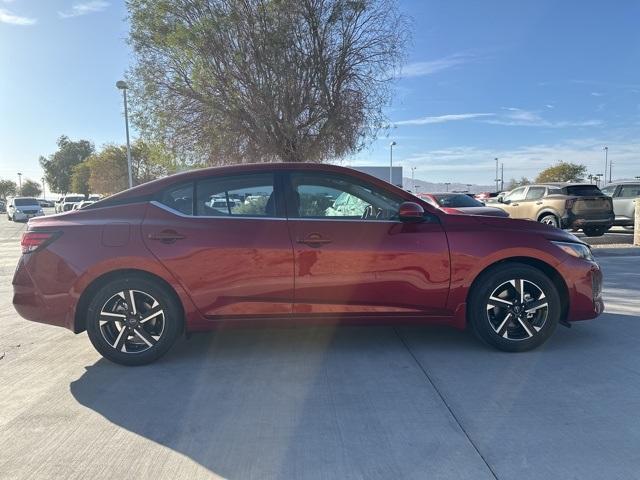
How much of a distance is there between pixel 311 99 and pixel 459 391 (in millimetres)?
13249

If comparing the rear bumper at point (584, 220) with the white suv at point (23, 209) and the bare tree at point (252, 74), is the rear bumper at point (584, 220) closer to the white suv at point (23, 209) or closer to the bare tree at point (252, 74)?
the bare tree at point (252, 74)

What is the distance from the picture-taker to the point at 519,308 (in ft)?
14.6

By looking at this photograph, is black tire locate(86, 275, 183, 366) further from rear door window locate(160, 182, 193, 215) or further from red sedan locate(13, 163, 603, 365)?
rear door window locate(160, 182, 193, 215)

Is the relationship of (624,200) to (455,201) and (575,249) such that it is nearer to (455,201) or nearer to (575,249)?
(455,201)

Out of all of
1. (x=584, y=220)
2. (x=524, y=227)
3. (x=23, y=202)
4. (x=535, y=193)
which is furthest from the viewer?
(x=23, y=202)

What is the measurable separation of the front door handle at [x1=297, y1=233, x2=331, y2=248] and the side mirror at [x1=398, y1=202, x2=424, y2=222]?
685 mm

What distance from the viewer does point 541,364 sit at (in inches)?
167

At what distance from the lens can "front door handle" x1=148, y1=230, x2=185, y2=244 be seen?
4238mm

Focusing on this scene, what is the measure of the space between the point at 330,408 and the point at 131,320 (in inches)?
76.2

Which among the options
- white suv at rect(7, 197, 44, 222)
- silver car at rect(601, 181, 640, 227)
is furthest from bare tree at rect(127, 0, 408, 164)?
white suv at rect(7, 197, 44, 222)

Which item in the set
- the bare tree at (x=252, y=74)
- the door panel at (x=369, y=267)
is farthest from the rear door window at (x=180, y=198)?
the bare tree at (x=252, y=74)

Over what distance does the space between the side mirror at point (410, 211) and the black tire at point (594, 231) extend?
40.6 ft

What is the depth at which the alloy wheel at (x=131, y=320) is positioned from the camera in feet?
14.0

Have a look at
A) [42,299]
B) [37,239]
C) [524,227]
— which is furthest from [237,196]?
[524,227]
